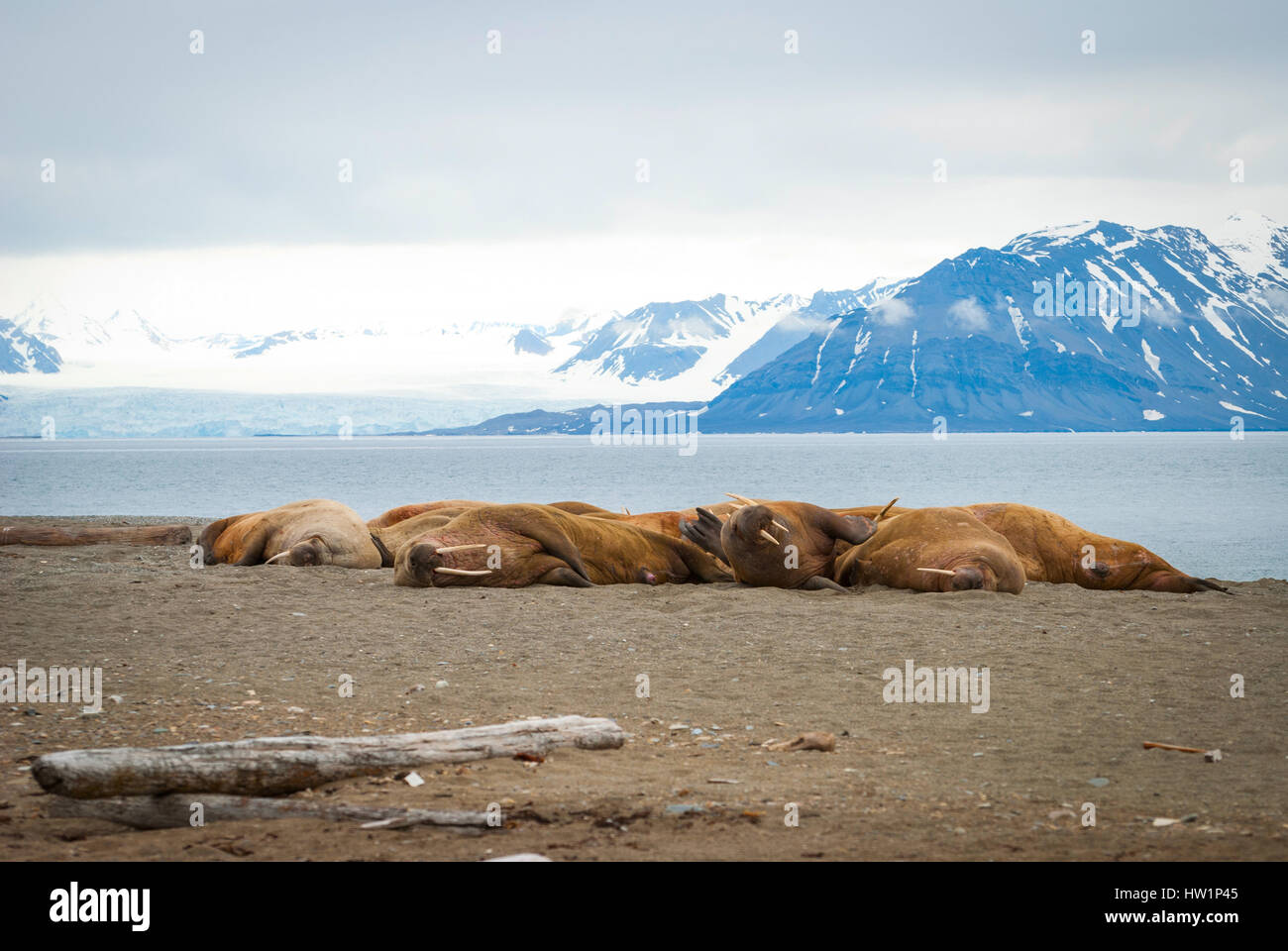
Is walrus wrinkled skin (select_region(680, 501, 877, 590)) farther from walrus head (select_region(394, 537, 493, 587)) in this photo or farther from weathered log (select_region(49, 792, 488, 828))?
weathered log (select_region(49, 792, 488, 828))

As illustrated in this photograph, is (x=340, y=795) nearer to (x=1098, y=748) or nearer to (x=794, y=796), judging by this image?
(x=794, y=796)

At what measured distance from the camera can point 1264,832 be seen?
559cm

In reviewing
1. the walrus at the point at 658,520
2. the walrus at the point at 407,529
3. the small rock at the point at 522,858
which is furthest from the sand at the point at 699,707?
the walrus at the point at 407,529

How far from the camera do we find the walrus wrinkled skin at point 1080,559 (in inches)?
623

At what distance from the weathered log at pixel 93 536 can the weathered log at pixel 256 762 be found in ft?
51.3

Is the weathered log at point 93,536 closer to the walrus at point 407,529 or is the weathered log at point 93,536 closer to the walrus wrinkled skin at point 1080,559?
the walrus at point 407,529

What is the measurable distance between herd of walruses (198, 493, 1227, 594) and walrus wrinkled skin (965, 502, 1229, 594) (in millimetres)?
18

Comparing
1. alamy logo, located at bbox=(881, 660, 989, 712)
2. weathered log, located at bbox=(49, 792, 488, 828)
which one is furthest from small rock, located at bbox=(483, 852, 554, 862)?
alamy logo, located at bbox=(881, 660, 989, 712)

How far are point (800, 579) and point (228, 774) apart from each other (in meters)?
10.5

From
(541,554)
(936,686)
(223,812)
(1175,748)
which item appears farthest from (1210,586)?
(223,812)

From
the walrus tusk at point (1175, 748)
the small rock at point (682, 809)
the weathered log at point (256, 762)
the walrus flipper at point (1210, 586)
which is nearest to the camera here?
the weathered log at point (256, 762)

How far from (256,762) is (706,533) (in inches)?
432

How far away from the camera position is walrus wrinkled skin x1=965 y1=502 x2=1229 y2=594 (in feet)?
51.9
